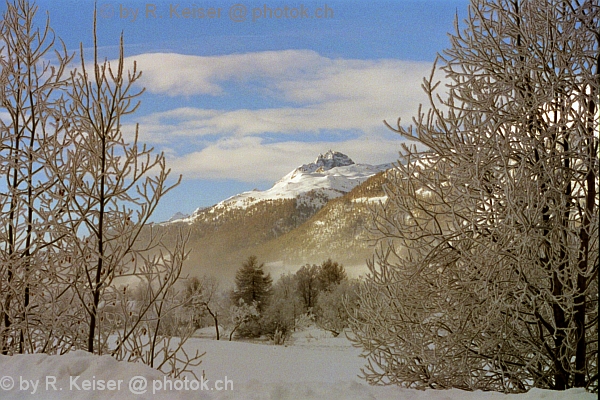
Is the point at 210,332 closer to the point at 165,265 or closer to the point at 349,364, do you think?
the point at 349,364

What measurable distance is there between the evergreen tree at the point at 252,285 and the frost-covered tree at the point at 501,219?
8608 mm

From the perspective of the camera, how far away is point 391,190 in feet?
10.1

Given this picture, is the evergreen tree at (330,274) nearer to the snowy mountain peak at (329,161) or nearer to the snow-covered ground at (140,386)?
the snow-covered ground at (140,386)

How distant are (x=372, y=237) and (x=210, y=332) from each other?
9892mm

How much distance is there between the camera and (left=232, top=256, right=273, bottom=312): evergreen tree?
11680 millimetres

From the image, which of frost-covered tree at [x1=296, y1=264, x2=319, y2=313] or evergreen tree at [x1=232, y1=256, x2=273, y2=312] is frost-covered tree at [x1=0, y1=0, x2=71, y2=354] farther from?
frost-covered tree at [x1=296, y1=264, x2=319, y2=313]

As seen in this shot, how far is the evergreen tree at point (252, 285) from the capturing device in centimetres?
1168
